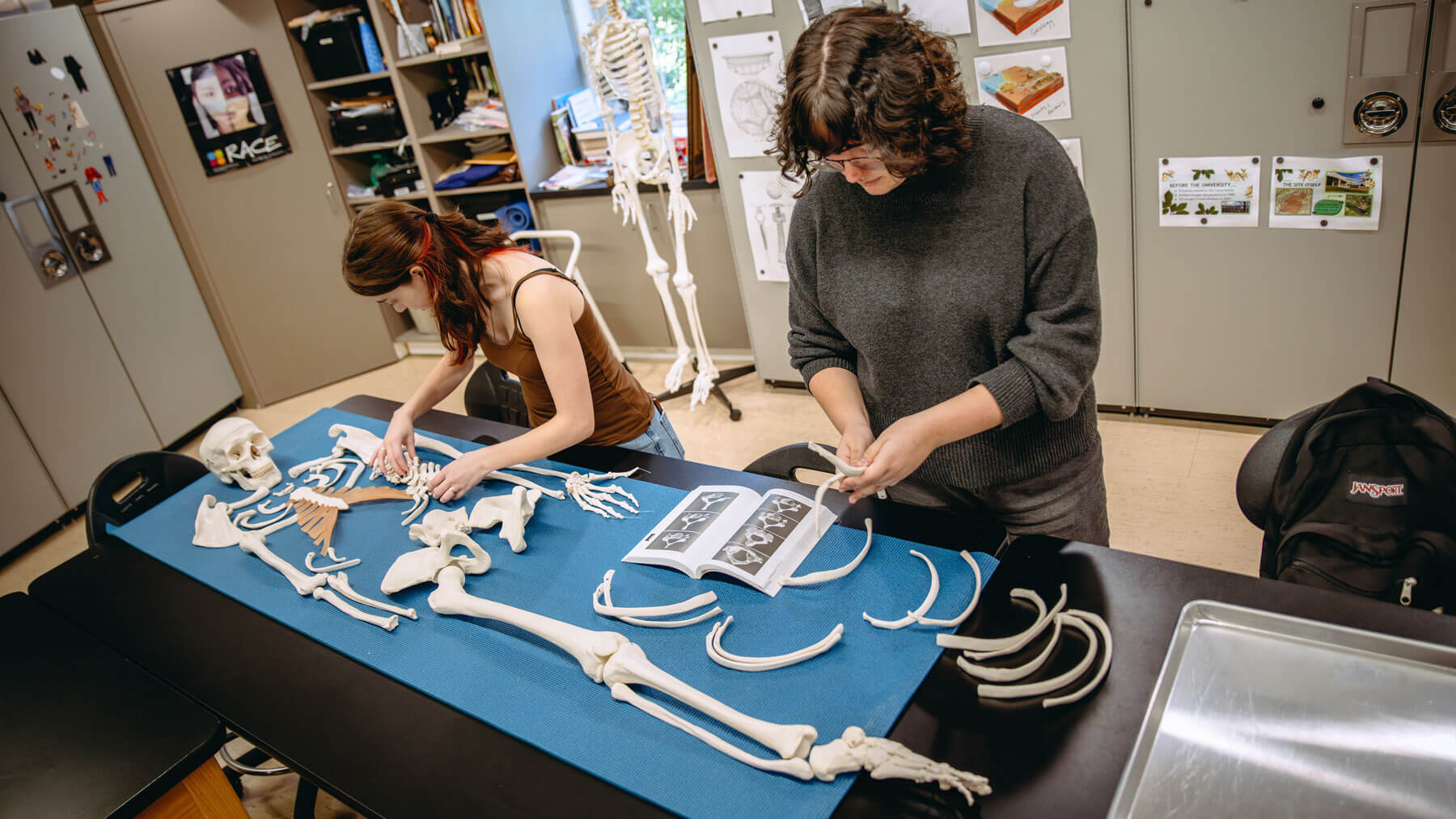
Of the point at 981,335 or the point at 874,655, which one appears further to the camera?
the point at 981,335

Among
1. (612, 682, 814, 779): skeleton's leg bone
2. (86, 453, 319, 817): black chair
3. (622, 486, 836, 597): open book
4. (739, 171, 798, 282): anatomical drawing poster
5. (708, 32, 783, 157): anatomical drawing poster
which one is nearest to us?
(612, 682, 814, 779): skeleton's leg bone

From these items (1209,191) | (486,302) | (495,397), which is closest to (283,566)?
(486,302)

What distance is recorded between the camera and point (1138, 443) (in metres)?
3.04

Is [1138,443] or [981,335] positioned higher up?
[981,335]

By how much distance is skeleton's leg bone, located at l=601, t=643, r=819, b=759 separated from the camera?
1079 millimetres

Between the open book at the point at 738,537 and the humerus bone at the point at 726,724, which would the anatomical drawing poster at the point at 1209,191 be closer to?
the open book at the point at 738,537

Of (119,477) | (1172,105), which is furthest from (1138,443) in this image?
(119,477)

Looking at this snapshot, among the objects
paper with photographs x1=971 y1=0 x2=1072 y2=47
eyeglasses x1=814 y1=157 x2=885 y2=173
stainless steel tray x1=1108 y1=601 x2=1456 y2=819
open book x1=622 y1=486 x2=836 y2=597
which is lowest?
stainless steel tray x1=1108 y1=601 x2=1456 y2=819

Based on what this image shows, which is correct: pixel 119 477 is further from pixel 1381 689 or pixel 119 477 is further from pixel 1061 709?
pixel 1381 689

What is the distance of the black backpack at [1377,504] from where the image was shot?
4.77 feet

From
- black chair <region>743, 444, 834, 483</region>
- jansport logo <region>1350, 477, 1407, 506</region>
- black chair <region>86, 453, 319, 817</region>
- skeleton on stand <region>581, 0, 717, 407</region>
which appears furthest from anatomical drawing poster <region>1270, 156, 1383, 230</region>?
black chair <region>86, 453, 319, 817</region>

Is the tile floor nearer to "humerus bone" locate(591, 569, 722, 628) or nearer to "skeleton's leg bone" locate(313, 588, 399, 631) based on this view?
"skeleton's leg bone" locate(313, 588, 399, 631)

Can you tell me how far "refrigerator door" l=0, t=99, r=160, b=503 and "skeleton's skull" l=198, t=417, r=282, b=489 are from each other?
226 cm

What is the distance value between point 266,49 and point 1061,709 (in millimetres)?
4694
